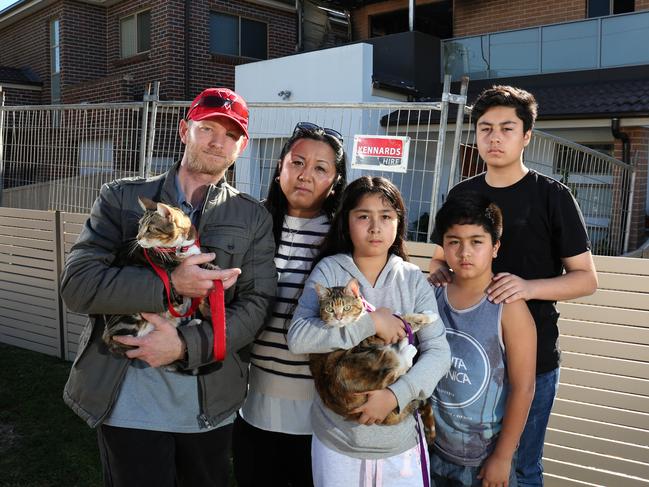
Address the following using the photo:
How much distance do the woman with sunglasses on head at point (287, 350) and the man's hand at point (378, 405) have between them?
1.34 ft

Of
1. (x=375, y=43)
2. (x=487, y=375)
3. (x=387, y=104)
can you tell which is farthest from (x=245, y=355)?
(x=375, y=43)

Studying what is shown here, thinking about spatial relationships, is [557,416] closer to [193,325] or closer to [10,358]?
[193,325]

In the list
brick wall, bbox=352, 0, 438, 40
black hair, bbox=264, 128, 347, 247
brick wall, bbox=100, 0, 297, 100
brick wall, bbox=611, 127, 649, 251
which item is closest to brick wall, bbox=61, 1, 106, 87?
brick wall, bbox=100, 0, 297, 100

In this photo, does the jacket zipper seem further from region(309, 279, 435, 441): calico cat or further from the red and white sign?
the red and white sign

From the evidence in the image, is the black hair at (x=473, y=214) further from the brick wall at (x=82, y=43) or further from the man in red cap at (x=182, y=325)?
the brick wall at (x=82, y=43)

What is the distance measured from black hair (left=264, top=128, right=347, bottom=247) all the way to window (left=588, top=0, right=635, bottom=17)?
10.6 metres

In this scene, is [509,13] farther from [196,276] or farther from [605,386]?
[196,276]

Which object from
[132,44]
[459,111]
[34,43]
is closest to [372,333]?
[459,111]

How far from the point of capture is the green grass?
12.4 feet

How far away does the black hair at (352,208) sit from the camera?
2.25 meters

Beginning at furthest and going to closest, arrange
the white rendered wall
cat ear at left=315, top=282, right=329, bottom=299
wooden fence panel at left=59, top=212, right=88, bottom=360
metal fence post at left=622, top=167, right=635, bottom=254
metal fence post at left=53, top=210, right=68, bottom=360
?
the white rendered wall → metal fence post at left=622, top=167, right=635, bottom=254 → metal fence post at left=53, top=210, right=68, bottom=360 → wooden fence panel at left=59, top=212, right=88, bottom=360 → cat ear at left=315, top=282, right=329, bottom=299

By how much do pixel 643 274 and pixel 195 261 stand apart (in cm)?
260

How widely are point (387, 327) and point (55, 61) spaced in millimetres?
16371

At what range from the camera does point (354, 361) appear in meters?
2.06
